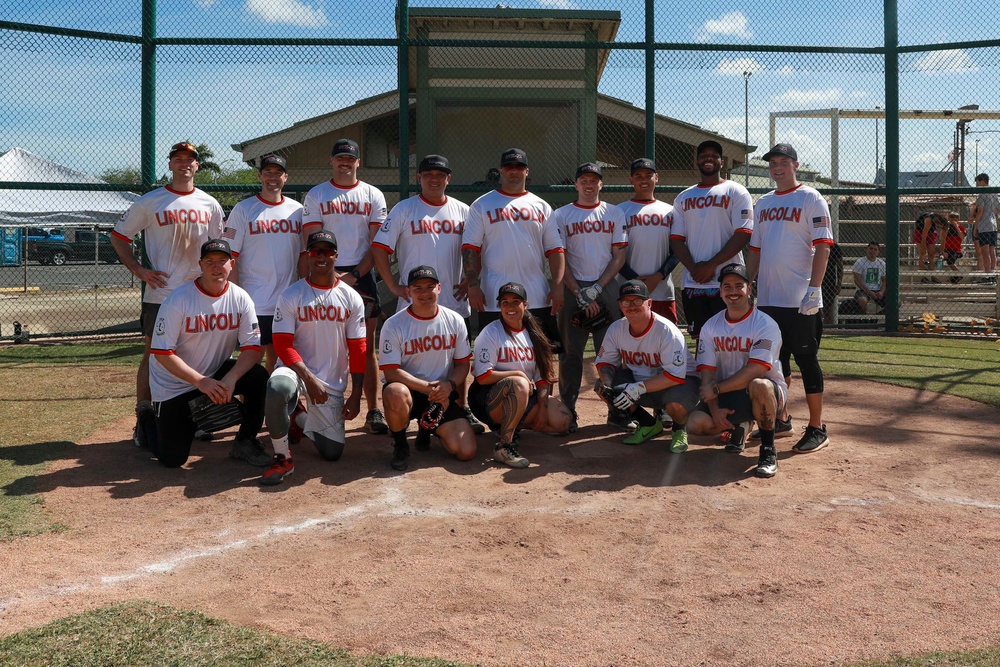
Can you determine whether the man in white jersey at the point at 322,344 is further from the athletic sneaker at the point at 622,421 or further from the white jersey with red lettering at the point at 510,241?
the athletic sneaker at the point at 622,421

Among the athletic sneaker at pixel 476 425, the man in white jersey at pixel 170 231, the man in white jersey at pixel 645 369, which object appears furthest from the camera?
the athletic sneaker at pixel 476 425

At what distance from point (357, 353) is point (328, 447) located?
0.62 metres

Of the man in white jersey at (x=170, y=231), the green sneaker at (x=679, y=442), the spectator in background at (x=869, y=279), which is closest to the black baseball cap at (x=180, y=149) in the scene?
the man in white jersey at (x=170, y=231)

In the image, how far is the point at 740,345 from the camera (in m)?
5.70

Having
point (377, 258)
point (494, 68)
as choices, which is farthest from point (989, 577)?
point (494, 68)

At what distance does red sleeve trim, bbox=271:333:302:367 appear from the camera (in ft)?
18.0

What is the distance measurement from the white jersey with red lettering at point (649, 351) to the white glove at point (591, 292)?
9.4 inches

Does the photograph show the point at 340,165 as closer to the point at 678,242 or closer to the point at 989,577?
the point at 678,242

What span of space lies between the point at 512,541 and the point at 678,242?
3.19m

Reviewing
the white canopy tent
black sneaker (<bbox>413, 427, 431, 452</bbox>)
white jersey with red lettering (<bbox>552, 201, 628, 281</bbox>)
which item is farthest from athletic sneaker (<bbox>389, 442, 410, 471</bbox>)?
the white canopy tent

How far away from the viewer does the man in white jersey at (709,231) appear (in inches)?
252

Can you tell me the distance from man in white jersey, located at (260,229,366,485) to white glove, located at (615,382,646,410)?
5.48 ft

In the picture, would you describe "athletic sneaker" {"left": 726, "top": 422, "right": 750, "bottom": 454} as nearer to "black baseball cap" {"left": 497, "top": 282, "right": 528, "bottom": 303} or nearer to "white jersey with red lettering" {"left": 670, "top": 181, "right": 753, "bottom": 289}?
"white jersey with red lettering" {"left": 670, "top": 181, "right": 753, "bottom": 289}

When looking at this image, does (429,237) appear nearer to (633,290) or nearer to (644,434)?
(633,290)
